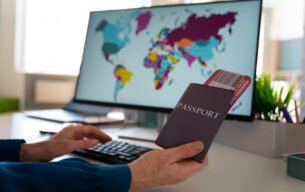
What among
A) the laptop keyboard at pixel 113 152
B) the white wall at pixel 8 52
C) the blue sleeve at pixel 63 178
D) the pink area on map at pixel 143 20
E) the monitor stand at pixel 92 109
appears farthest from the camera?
the white wall at pixel 8 52

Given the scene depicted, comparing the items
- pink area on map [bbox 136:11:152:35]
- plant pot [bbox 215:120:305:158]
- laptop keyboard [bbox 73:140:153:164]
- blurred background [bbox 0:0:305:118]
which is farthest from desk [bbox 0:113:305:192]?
blurred background [bbox 0:0:305:118]

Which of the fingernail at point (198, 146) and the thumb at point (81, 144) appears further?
the thumb at point (81, 144)

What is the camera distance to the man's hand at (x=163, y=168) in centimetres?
50

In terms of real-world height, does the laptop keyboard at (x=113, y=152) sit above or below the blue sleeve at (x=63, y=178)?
below

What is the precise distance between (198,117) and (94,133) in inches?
13.4

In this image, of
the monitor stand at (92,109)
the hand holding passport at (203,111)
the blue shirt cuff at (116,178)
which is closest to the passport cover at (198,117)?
the hand holding passport at (203,111)

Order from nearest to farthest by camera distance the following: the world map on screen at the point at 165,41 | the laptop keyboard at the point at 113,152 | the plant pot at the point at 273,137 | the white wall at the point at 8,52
Result: the laptop keyboard at the point at 113,152 < the plant pot at the point at 273,137 < the world map on screen at the point at 165,41 < the white wall at the point at 8,52

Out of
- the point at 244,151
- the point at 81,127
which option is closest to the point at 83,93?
the point at 81,127

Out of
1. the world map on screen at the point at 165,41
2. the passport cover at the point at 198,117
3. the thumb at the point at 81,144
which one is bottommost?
the thumb at the point at 81,144

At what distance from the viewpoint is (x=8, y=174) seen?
44 centimetres

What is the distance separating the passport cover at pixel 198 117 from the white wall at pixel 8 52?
2.05 meters

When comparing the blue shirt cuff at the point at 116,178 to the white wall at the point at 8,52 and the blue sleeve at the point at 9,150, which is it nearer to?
the blue sleeve at the point at 9,150

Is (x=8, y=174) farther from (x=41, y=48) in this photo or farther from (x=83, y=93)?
(x=41, y=48)

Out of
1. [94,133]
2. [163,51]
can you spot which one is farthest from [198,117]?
[163,51]
